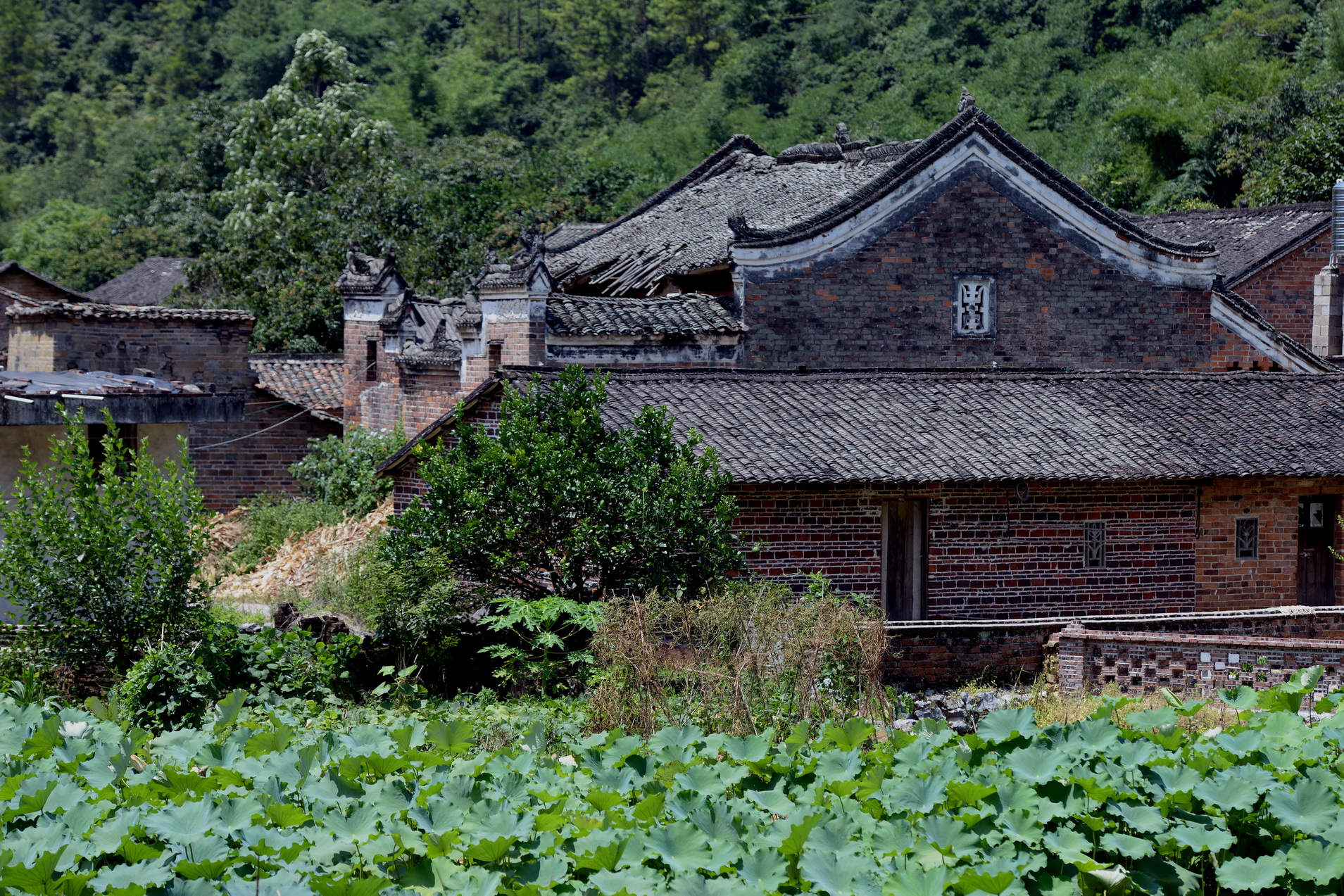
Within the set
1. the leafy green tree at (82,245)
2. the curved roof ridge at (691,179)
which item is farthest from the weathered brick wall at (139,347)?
the leafy green tree at (82,245)

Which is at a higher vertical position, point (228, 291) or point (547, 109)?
point (547, 109)

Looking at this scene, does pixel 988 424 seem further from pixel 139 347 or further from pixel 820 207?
pixel 139 347

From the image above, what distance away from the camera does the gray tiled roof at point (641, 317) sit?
18.8m

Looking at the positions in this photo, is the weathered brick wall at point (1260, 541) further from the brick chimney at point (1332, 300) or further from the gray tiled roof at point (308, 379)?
the gray tiled roof at point (308, 379)

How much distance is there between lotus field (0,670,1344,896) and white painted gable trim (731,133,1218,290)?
1099cm

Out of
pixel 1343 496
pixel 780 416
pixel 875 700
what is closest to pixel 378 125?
pixel 780 416

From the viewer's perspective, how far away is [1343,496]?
17578mm

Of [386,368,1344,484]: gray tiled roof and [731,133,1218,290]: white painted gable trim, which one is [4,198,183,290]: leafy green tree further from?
[386,368,1344,484]: gray tiled roof

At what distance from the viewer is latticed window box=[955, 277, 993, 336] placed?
19453mm

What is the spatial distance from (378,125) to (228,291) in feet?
22.3

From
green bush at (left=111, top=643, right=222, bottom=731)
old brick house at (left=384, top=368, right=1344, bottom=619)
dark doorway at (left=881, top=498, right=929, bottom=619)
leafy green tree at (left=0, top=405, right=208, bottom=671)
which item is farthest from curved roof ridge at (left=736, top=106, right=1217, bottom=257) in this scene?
green bush at (left=111, top=643, right=222, bottom=731)

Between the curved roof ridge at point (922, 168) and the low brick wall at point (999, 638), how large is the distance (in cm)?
570

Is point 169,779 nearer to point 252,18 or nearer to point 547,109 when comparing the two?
point 547,109

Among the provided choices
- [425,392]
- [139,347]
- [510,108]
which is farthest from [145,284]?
[425,392]
